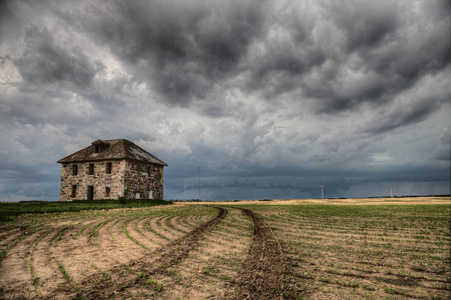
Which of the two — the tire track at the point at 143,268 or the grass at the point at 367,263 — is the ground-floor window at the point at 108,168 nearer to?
the tire track at the point at 143,268

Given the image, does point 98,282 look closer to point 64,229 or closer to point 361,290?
point 361,290

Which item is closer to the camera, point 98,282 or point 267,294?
point 267,294

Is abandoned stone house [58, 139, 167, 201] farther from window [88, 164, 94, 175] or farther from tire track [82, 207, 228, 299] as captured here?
tire track [82, 207, 228, 299]

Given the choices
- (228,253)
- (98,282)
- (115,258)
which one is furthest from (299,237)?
(98,282)

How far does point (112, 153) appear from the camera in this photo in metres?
36.7

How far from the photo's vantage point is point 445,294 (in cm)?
420

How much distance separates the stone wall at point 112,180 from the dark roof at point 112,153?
760 millimetres

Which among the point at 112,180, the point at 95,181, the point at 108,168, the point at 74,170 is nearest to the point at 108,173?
the point at 108,168

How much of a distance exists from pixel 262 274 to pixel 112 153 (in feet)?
119

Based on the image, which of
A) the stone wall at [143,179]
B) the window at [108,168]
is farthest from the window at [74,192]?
the stone wall at [143,179]

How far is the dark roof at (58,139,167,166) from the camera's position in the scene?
3603 cm

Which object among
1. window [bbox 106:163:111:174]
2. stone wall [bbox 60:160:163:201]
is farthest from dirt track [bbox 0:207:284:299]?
window [bbox 106:163:111:174]

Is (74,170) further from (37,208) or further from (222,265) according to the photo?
(222,265)

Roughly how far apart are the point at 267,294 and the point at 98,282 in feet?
9.76
